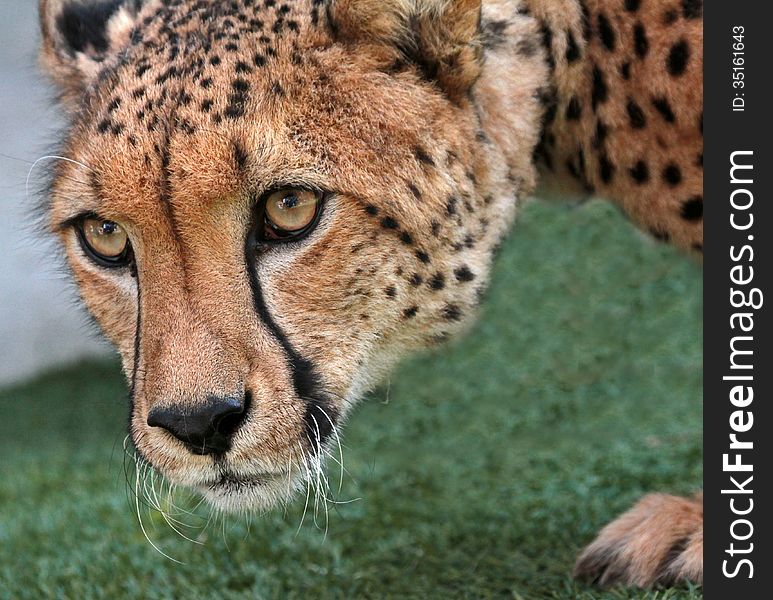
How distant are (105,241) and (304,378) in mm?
556

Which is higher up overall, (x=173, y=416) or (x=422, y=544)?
(x=173, y=416)

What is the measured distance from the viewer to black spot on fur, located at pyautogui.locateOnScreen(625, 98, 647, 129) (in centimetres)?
257

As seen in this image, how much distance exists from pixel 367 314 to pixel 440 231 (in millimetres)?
257

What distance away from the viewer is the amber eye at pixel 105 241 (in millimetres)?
2297

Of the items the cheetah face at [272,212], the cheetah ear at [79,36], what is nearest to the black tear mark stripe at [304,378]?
the cheetah face at [272,212]

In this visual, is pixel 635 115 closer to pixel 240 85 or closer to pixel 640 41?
pixel 640 41

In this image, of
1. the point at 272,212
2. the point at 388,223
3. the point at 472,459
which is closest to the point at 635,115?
the point at 388,223

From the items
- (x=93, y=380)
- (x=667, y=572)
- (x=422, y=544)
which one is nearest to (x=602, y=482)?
(x=422, y=544)

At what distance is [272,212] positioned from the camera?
220 cm

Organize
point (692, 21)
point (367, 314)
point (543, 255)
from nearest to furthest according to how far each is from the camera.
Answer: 1. point (367, 314)
2. point (692, 21)
3. point (543, 255)

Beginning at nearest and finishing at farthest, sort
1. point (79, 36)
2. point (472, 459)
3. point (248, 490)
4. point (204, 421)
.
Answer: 1. point (204, 421)
2. point (248, 490)
3. point (79, 36)
4. point (472, 459)

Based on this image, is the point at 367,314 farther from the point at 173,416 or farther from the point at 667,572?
the point at 667,572

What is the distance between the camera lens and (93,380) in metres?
7.16

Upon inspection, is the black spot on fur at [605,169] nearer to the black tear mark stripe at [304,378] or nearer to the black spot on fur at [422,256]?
the black spot on fur at [422,256]
